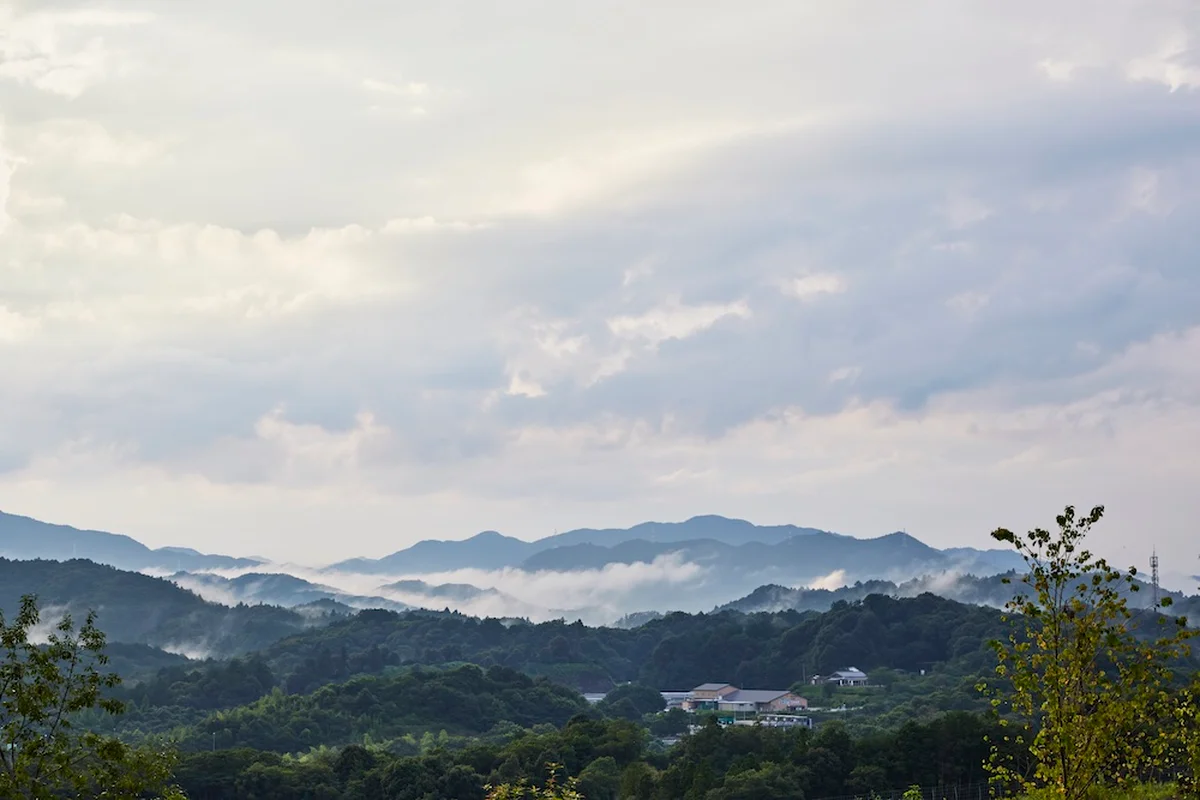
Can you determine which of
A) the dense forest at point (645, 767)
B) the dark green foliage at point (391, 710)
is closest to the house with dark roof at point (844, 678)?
the dark green foliage at point (391, 710)

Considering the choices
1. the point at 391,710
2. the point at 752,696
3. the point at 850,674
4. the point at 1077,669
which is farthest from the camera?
the point at 850,674

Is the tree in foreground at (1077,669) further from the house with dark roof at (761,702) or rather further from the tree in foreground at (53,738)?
the house with dark roof at (761,702)

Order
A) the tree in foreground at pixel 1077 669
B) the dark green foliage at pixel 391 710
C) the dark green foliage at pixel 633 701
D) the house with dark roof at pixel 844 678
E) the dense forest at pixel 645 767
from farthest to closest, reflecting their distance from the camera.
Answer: the house with dark roof at pixel 844 678 → the dark green foliage at pixel 633 701 → the dark green foliage at pixel 391 710 → the dense forest at pixel 645 767 → the tree in foreground at pixel 1077 669

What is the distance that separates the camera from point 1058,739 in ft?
54.0

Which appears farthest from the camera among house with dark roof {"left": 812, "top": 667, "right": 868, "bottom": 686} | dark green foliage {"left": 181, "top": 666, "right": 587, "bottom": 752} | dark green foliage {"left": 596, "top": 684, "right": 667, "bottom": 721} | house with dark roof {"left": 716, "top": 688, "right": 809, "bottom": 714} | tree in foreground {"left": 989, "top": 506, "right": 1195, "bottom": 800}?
house with dark roof {"left": 812, "top": 667, "right": 868, "bottom": 686}

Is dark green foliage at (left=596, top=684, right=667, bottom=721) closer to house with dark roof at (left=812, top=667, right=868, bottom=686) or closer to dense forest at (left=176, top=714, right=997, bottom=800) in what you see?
house with dark roof at (left=812, top=667, right=868, bottom=686)

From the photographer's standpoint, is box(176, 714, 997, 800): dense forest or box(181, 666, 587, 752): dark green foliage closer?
box(176, 714, 997, 800): dense forest


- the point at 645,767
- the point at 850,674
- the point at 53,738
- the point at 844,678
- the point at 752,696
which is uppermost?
the point at 53,738

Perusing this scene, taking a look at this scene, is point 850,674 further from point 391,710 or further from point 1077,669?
point 1077,669

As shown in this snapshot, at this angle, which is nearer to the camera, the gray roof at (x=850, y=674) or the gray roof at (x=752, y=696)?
the gray roof at (x=752, y=696)

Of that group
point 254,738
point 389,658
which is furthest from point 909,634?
point 254,738

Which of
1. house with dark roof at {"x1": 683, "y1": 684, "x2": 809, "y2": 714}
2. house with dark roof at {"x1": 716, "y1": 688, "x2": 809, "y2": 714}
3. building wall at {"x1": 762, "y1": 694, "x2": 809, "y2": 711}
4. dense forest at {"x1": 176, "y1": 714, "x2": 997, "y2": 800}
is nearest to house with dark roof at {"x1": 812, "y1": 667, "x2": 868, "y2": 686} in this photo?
house with dark roof at {"x1": 683, "y1": 684, "x2": 809, "y2": 714}

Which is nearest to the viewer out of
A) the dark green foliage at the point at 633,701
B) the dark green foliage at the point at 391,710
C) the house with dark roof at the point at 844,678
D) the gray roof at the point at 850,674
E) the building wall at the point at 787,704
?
the dark green foliage at the point at 391,710

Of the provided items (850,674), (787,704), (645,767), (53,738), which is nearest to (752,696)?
(787,704)
